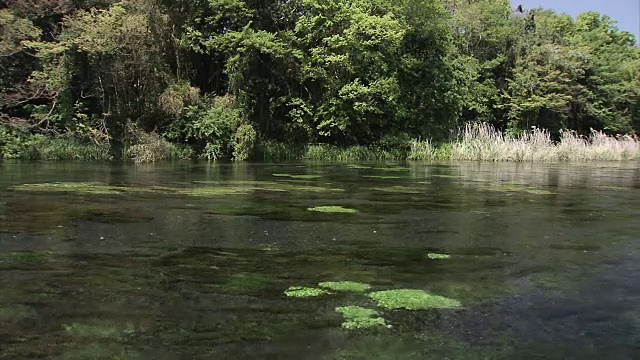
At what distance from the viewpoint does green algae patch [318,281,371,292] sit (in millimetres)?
4332

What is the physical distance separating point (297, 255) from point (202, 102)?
66.1 feet

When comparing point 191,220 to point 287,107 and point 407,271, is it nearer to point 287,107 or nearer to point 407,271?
point 407,271

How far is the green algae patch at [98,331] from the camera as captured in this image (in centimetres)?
325

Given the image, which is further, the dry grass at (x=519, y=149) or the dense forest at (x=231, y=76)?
the dry grass at (x=519, y=149)

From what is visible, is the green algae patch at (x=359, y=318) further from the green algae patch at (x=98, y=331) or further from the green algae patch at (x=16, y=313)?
the green algae patch at (x=16, y=313)

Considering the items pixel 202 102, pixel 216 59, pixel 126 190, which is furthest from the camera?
pixel 216 59

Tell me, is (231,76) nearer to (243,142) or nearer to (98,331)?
(243,142)

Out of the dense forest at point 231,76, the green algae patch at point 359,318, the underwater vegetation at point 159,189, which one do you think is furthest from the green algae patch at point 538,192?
the dense forest at point 231,76

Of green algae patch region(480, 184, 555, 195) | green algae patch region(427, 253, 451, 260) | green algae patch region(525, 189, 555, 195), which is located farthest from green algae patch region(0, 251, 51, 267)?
green algae patch region(525, 189, 555, 195)

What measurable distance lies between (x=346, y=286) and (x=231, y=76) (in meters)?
21.1

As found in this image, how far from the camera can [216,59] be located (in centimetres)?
2661

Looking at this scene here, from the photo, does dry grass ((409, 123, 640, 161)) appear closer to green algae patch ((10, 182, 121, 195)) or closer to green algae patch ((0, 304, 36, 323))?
green algae patch ((10, 182, 121, 195))

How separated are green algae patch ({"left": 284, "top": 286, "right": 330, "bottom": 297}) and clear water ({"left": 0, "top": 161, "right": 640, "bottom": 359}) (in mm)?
84

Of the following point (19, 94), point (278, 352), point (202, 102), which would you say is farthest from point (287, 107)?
point (278, 352)
